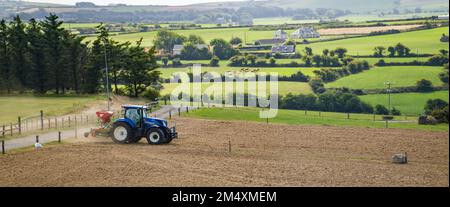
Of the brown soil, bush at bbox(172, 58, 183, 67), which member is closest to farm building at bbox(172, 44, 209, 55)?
bush at bbox(172, 58, 183, 67)

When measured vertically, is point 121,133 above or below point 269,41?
below

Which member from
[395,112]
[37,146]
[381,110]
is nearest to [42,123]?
[37,146]

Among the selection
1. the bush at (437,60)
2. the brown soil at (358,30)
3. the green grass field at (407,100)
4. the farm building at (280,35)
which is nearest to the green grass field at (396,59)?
Result: the bush at (437,60)

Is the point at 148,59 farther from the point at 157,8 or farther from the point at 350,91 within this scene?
the point at 157,8

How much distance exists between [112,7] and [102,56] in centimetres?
8389

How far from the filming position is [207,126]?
35688 mm

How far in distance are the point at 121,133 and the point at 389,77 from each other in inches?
1507

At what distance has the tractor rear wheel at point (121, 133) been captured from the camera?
29.0 meters

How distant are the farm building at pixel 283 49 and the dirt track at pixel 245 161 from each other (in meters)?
49.2

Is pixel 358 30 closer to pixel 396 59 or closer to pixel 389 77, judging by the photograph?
pixel 396 59

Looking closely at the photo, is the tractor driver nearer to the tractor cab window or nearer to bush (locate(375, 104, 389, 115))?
the tractor cab window

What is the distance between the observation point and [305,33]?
102562mm

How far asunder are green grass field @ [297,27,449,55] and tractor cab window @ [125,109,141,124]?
48147mm

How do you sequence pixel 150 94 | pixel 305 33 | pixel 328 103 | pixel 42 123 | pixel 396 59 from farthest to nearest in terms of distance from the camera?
pixel 305 33 < pixel 396 59 < pixel 328 103 < pixel 150 94 < pixel 42 123
